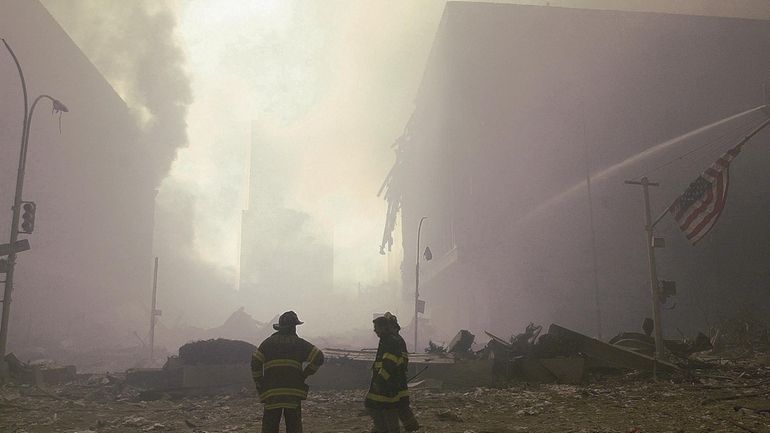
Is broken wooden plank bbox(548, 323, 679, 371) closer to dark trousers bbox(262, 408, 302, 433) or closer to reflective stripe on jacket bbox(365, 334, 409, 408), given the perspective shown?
reflective stripe on jacket bbox(365, 334, 409, 408)

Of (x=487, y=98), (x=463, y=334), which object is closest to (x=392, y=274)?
(x=487, y=98)

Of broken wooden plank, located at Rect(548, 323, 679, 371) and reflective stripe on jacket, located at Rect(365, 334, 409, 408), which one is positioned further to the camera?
broken wooden plank, located at Rect(548, 323, 679, 371)

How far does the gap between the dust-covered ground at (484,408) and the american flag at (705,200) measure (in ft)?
13.3

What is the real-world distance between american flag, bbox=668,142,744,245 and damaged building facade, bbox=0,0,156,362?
1199 inches

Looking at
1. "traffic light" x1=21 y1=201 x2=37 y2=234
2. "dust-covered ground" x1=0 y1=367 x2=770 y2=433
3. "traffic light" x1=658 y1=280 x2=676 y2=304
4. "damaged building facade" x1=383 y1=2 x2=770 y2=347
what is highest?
"damaged building facade" x1=383 y1=2 x2=770 y2=347

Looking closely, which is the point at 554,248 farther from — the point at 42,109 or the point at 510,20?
the point at 42,109

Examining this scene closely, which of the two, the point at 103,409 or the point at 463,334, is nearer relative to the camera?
the point at 103,409

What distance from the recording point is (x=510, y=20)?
44.6 m

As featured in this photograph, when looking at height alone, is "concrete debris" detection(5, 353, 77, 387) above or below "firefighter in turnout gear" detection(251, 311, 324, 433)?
below

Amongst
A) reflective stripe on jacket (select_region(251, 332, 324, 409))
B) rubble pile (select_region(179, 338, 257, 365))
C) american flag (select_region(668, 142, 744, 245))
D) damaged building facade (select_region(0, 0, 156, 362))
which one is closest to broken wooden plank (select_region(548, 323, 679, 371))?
american flag (select_region(668, 142, 744, 245))

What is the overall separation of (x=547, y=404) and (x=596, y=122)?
34763 millimetres

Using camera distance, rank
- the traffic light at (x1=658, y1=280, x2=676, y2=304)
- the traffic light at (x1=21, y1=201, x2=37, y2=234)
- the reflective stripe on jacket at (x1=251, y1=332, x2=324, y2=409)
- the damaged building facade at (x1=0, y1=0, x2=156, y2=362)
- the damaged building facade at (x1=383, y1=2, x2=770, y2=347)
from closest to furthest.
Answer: the reflective stripe on jacket at (x1=251, y1=332, x2=324, y2=409) < the traffic light at (x1=658, y1=280, x2=676, y2=304) < the traffic light at (x1=21, y1=201, x2=37, y2=234) < the damaged building facade at (x1=0, y1=0, x2=156, y2=362) < the damaged building facade at (x1=383, y1=2, x2=770, y2=347)

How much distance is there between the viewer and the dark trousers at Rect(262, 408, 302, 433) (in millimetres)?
6621

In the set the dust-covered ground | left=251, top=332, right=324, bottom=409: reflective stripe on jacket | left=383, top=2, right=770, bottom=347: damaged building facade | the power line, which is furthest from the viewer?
the power line
